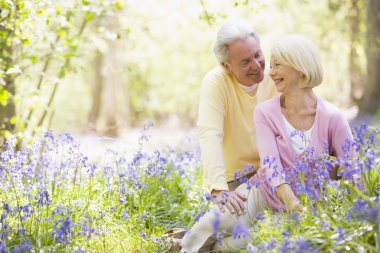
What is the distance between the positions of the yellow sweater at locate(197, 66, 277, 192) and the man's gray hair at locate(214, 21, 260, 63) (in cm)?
19

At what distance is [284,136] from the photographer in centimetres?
361

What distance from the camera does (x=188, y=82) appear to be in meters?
29.6

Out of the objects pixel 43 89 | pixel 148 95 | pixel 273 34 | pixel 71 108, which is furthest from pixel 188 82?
pixel 43 89

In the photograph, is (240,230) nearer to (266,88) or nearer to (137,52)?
(266,88)

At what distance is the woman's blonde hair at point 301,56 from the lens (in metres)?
3.52

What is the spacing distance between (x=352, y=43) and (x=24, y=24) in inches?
508

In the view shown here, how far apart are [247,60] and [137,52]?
17.5 m

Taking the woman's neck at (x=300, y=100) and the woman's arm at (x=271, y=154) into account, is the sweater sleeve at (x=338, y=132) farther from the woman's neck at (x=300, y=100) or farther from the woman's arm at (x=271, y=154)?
the woman's arm at (x=271, y=154)

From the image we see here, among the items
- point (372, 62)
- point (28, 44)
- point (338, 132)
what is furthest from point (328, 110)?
point (372, 62)

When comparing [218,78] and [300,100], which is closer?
[300,100]

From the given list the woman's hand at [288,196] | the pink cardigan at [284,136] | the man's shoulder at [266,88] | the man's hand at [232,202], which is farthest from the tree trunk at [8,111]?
the woman's hand at [288,196]

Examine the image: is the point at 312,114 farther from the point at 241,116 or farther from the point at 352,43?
the point at 352,43

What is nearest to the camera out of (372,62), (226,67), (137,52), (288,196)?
(288,196)

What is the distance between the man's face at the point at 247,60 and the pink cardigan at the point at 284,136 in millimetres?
431
